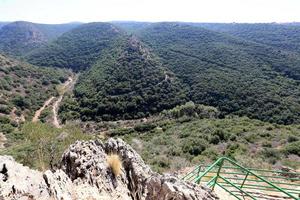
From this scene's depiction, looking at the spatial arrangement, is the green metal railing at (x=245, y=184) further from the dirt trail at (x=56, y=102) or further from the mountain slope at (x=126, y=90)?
the mountain slope at (x=126, y=90)

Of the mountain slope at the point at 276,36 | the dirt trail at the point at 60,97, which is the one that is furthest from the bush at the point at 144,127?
the mountain slope at the point at 276,36

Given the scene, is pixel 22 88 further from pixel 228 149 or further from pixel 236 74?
pixel 228 149

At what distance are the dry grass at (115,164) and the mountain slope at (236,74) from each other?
55922 mm

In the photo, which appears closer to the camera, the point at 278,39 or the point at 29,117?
the point at 29,117

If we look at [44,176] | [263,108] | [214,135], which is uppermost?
[44,176]

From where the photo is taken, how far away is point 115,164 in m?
8.50

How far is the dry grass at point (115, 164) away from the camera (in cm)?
837

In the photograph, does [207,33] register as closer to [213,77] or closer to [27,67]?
[213,77]

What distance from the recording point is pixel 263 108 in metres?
65.4

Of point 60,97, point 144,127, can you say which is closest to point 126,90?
point 60,97

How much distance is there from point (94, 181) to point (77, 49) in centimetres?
14082

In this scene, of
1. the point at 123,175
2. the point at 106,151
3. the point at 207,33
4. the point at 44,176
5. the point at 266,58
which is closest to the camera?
the point at 44,176

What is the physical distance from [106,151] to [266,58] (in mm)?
98823

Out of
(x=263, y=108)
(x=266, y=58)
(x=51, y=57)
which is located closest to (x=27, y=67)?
(x=51, y=57)
